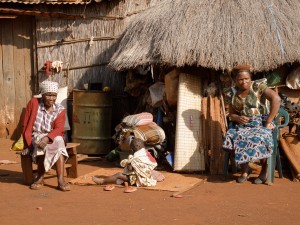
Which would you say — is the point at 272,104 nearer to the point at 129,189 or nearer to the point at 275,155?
the point at 275,155

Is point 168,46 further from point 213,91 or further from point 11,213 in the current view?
point 11,213

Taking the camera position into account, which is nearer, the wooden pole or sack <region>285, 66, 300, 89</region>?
sack <region>285, 66, 300, 89</region>

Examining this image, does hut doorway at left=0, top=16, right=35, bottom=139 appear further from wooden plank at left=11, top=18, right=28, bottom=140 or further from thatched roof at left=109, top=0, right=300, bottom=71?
thatched roof at left=109, top=0, right=300, bottom=71

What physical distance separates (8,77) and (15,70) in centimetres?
21

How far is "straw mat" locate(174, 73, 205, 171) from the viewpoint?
8.30m

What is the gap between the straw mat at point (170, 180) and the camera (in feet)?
23.6

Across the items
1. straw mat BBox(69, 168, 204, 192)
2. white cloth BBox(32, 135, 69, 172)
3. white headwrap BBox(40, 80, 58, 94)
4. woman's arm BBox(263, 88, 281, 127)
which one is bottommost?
straw mat BBox(69, 168, 204, 192)

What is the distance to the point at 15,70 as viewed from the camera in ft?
35.5

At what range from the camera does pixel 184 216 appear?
583 cm

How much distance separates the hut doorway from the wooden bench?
3.36m

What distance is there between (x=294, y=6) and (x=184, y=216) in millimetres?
4973

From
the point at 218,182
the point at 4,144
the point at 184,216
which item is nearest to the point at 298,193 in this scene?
the point at 218,182

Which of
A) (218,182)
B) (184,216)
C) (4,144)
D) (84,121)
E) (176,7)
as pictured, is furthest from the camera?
(4,144)

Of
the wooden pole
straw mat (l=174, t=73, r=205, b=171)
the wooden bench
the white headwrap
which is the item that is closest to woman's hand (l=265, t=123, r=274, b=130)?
straw mat (l=174, t=73, r=205, b=171)
